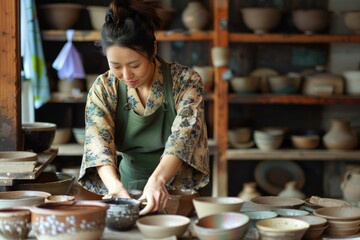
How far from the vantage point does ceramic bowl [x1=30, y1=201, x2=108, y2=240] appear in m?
1.97

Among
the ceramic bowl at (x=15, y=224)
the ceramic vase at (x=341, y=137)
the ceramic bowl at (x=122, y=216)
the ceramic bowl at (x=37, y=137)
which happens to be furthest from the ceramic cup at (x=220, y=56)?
the ceramic bowl at (x=15, y=224)

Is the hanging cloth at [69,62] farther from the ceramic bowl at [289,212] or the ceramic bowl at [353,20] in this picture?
the ceramic bowl at [289,212]

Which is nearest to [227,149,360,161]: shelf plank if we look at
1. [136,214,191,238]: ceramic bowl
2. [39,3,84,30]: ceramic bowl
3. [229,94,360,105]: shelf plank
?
[229,94,360,105]: shelf plank

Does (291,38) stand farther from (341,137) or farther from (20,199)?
(20,199)

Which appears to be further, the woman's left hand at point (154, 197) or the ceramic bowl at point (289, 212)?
the ceramic bowl at point (289, 212)

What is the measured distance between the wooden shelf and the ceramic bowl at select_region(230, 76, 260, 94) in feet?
1.51

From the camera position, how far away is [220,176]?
19.1ft

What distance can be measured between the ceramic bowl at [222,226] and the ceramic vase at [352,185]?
3766 mm

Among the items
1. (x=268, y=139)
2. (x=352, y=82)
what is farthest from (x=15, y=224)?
(x=352, y=82)

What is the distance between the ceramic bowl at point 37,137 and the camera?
11.1 ft

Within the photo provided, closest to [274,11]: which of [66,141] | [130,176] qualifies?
[66,141]

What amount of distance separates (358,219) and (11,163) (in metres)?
1.48

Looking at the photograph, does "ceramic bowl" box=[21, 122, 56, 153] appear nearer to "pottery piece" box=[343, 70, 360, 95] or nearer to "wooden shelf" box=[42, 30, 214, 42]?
"wooden shelf" box=[42, 30, 214, 42]

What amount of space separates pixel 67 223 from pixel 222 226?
0.51m
